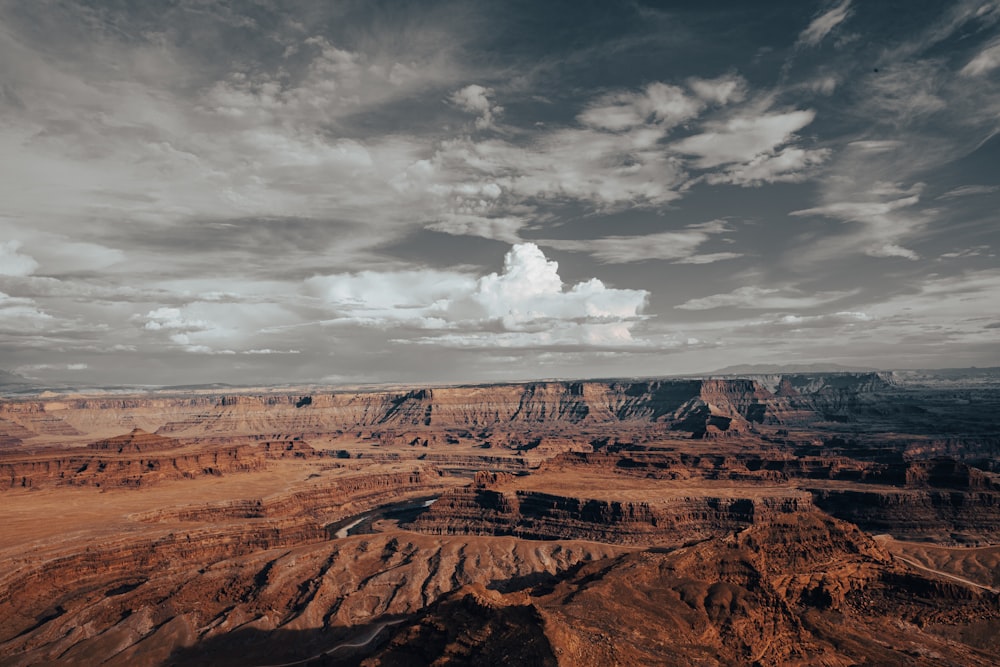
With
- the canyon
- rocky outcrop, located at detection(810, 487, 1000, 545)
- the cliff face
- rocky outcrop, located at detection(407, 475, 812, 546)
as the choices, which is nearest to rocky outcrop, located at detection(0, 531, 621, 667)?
the canyon

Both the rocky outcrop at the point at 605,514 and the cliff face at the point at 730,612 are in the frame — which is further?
the rocky outcrop at the point at 605,514

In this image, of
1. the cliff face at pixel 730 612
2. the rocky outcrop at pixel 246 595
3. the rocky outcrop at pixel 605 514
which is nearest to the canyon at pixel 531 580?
the cliff face at pixel 730 612

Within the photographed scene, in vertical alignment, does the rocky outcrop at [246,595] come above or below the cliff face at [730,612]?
below

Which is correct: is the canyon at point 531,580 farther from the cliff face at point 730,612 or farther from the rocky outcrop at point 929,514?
the rocky outcrop at point 929,514

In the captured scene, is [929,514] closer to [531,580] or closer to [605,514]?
[605,514]

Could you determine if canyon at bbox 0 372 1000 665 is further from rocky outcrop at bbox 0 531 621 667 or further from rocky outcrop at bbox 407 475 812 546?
rocky outcrop at bbox 407 475 812 546

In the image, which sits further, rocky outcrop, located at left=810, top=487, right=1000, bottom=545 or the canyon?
rocky outcrop, located at left=810, top=487, right=1000, bottom=545

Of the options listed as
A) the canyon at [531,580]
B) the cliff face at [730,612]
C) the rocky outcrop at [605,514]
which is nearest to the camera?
the cliff face at [730,612]

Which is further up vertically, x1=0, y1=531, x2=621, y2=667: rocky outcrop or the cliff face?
the cliff face

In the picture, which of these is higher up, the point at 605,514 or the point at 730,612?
the point at 730,612

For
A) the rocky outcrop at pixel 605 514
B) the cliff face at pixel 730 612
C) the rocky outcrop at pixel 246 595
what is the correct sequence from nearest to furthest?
the cliff face at pixel 730 612 → the rocky outcrop at pixel 246 595 → the rocky outcrop at pixel 605 514

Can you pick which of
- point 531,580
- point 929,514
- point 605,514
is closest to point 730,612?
point 531,580
